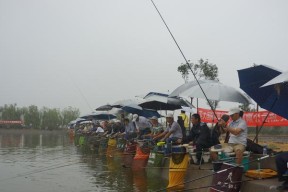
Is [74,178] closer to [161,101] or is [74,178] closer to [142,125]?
[142,125]

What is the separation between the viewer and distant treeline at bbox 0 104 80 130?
8631cm

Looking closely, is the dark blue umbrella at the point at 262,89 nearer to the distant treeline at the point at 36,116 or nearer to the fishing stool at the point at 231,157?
the fishing stool at the point at 231,157

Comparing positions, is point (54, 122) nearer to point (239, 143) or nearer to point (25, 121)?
point (25, 121)

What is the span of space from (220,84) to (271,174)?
12.9 ft

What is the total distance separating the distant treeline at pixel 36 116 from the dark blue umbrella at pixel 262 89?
3167 inches

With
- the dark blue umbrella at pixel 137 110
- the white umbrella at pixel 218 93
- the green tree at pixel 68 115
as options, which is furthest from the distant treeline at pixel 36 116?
the white umbrella at pixel 218 93

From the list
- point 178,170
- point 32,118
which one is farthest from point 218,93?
point 32,118

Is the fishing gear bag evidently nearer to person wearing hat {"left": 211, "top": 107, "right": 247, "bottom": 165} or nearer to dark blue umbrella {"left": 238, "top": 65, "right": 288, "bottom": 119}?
person wearing hat {"left": 211, "top": 107, "right": 247, "bottom": 165}

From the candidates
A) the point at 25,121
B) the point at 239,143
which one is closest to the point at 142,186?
the point at 239,143

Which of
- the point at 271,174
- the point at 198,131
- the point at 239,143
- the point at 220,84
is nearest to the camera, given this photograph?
the point at 271,174

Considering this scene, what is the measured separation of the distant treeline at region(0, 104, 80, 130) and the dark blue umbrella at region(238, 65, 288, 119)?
8045 centimetres

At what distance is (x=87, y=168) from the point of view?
12.4 m

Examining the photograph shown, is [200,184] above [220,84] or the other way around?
the other way around

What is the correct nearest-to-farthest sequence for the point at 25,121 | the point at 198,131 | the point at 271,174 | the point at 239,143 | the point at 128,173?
1. the point at 271,174
2. the point at 239,143
3. the point at 198,131
4. the point at 128,173
5. the point at 25,121
